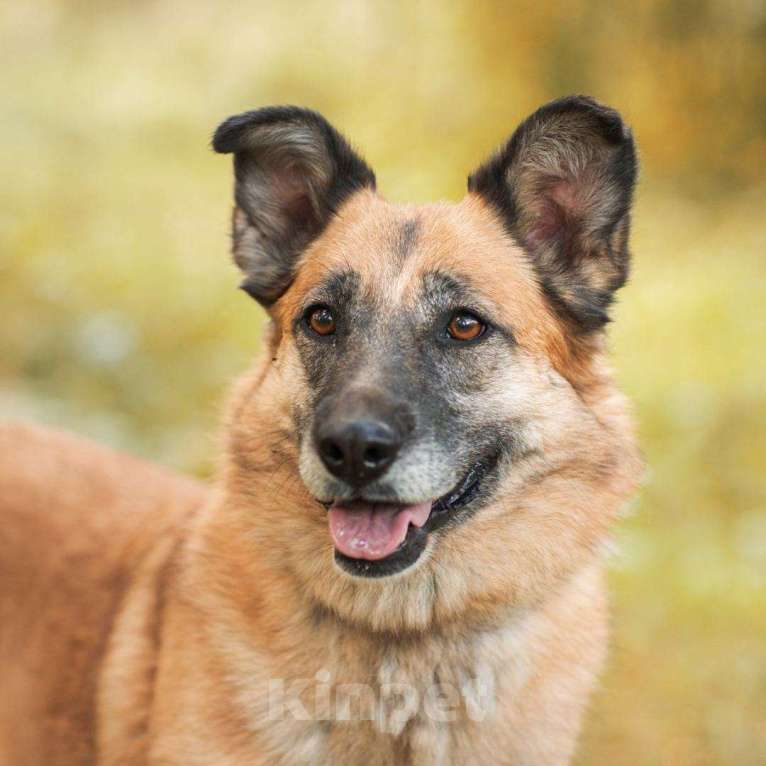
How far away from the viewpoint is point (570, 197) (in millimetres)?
3396

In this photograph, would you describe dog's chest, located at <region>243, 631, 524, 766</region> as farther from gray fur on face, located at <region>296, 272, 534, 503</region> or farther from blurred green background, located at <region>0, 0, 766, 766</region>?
blurred green background, located at <region>0, 0, 766, 766</region>

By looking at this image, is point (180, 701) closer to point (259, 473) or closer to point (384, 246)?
point (259, 473)

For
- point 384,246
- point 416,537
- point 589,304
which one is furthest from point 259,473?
point 589,304

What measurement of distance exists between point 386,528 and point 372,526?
0.04m

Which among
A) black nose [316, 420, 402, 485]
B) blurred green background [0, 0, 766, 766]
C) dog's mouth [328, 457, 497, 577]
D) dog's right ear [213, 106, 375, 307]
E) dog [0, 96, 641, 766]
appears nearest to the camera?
black nose [316, 420, 402, 485]

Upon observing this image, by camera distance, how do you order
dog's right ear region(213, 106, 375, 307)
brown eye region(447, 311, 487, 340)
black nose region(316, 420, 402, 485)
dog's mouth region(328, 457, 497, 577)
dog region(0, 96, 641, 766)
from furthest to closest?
1. dog's right ear region(213, 106, 375, 307)
2. brown eye region(447, 311, 487, 340)
3. dog region(0, 96, 641, 766)
4. dog's mouth region(328, 457, 497, 577)
5. black nose region(316, 420, 402, 485)

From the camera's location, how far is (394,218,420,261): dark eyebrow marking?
331 cm

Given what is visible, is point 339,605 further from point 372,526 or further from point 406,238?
point 406,238

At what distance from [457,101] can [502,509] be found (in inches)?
307

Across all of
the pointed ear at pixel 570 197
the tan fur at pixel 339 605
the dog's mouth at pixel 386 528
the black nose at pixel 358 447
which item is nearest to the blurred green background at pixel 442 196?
the tan fur at pixel 339 605

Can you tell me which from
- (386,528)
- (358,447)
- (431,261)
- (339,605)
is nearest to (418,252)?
(431,261)

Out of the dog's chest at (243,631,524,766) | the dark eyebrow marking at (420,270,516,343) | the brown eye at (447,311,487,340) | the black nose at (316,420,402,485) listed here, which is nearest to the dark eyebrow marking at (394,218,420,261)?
the dark eyebrow marking at (420,270,516,343)

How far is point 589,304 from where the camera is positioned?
340cm

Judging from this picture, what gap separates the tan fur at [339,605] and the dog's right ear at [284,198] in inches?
3.3
